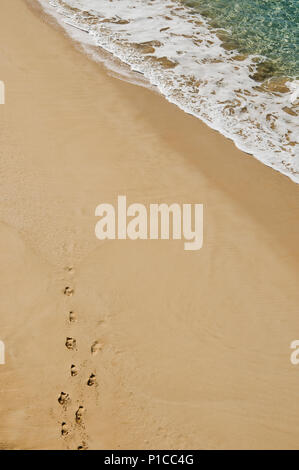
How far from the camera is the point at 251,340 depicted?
16.2 ft

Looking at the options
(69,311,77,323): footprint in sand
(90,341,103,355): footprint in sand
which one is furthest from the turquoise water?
(90,341,103,355): footprint in sand

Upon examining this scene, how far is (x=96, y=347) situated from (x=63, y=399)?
0.64 metres

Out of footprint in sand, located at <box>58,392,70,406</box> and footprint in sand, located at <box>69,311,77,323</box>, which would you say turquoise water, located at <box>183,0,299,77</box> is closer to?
footprint in sand, located at <box>69,311,77,323</box>

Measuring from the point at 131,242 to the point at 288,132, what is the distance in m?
4.32

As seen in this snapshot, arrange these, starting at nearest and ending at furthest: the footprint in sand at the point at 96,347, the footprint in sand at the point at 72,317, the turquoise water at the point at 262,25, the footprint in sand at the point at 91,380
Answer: the footprint in sand at the point at 91,380 → the footprint in sand at the point at 96,347 → the footprint in sand at the point at 72,317 → the turquoise water at the point at 262,25

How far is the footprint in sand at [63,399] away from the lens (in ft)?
14.0

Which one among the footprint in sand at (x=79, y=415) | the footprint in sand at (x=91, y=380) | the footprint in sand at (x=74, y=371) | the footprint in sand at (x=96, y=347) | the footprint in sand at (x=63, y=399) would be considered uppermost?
the footprint in sand at (x=96, y=347)

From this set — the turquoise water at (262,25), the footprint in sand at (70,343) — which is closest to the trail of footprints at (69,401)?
the footprint in sand at (70,343)

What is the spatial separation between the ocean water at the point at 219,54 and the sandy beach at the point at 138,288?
0.69m

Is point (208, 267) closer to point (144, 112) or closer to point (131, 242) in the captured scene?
point (131, 242)

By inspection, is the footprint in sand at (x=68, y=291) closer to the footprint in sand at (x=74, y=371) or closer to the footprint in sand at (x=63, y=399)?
the footprint in sand at (x=74, y=371)

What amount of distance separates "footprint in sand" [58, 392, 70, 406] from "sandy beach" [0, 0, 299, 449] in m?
0.04

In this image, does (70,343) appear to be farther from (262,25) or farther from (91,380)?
(262,25)
